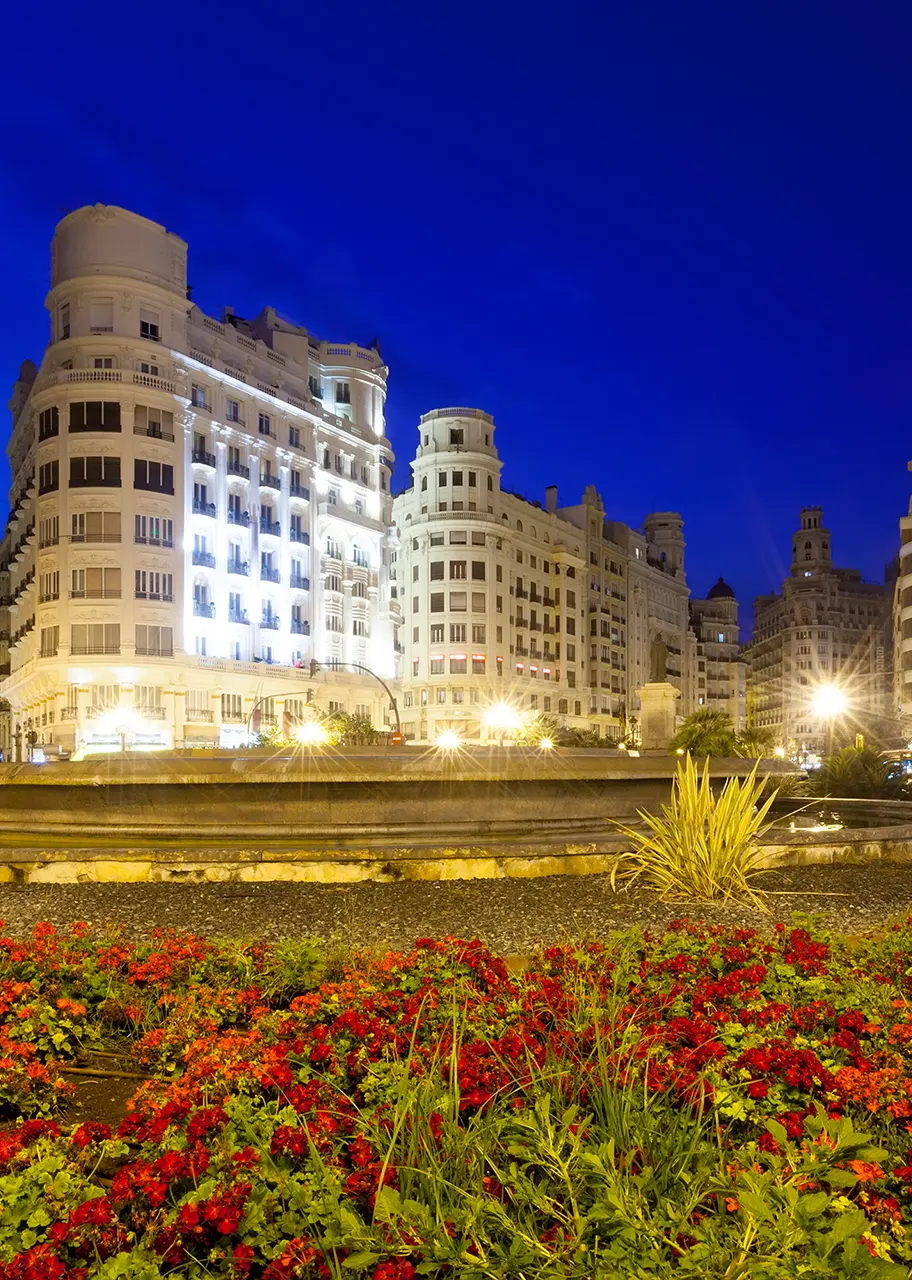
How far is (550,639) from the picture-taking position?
98.9m

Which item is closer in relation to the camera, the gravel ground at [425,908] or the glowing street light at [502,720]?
the gravel ground at [425,908]

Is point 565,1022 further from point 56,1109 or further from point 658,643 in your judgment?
point 658,643

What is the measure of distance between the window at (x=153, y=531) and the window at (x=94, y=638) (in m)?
5.40

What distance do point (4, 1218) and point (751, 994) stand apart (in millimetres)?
3241

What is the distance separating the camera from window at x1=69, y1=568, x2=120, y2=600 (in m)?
58.2

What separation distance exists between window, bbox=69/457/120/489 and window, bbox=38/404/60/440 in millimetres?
2490

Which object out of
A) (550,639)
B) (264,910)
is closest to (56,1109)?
(264,910)

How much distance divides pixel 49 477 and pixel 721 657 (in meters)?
115

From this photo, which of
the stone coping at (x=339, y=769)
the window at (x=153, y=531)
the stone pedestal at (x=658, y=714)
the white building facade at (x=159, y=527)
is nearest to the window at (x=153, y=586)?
the white building facade at (x=159, y=527)

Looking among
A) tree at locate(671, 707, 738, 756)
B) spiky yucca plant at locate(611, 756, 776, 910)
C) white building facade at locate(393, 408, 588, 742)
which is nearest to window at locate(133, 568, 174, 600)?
white building facade at locate(393, 408, 588, 742)

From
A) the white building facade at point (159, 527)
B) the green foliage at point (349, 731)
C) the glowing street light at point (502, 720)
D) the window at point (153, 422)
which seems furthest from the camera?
the glowing street light at point (502, 720)

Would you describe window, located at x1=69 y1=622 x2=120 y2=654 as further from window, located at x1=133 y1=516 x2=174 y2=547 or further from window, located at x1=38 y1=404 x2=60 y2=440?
window, located at x1=38 y1=404 x2=60 y2=440

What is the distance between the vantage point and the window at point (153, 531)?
59.4 meters

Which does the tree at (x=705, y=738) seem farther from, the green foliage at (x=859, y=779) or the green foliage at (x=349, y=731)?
the green foliage at (x=349, y=731)
